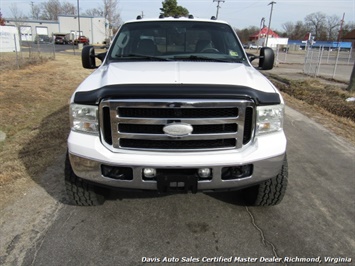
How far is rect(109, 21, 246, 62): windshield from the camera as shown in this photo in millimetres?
3803

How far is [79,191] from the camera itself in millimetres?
3059

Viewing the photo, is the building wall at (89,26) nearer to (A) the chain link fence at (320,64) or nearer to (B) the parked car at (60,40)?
(B) the parked car at (60,40)

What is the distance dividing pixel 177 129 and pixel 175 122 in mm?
58

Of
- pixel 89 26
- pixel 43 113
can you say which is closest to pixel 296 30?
pixel 89 26

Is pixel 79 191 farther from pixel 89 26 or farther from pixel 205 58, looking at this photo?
pixel 89 26

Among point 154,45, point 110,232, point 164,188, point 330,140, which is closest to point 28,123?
point 154,45

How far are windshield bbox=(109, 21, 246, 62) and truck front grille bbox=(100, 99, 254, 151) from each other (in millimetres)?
1340

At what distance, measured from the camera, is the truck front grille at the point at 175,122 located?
8.07ft

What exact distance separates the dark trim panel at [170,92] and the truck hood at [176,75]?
103 millimetres

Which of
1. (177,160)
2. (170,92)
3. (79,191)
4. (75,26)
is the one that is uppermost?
(75,26)

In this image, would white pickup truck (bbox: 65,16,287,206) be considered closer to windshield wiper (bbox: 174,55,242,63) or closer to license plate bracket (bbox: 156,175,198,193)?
license plate bracket (bbox: 156,175,198,193)

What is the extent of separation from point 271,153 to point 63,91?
29.8ft

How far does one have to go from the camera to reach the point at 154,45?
3947 mm

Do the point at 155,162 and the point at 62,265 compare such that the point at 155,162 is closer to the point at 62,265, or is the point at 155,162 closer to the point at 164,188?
the point at 164,188
